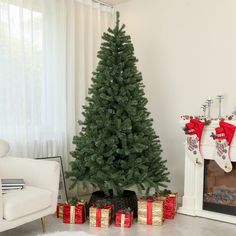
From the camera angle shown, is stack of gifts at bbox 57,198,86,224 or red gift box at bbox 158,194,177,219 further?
red gift box at bbox 158,194,177,219

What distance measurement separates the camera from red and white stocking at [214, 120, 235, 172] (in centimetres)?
334

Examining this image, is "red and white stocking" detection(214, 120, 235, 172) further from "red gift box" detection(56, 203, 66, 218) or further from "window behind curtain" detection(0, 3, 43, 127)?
"window behind curtain" detection(0, 3, 43, 127)

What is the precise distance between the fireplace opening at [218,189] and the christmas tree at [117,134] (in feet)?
1.62

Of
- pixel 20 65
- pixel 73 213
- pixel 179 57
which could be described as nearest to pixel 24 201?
pixel 73 213

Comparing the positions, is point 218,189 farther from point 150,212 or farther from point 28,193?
point 28,193

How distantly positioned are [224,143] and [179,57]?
1.38 metres

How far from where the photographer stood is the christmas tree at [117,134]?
3348 mm

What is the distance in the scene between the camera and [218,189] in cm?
356

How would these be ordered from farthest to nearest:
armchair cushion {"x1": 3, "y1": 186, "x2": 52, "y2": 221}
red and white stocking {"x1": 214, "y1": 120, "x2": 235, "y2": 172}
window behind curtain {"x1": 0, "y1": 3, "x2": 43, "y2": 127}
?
window behind curtain {"x1": 0, "y1": 3, "x2": 43, "y2": 127}
red and white stocking {"x1": 214, "y1": 120, "x2": 235, "y2": 172}
armchair cushion {"x1": 3, "y1": 186, "x2": 52, "y2": 221}

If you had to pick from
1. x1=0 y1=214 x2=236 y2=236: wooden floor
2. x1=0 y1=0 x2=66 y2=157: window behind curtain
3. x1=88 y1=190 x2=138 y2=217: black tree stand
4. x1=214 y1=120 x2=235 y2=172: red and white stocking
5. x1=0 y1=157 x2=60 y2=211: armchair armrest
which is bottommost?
x1=0 y1=214 x2=236 y2=236: wooden floor

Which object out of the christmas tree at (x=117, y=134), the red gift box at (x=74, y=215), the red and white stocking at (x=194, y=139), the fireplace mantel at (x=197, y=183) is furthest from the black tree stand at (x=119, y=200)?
the red and white stocking at (x=194, y=139)

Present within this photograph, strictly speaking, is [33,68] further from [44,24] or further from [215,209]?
[215,209]

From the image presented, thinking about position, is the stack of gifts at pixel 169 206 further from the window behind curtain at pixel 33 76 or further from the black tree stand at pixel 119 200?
the window behind curtain at pixel 33 76

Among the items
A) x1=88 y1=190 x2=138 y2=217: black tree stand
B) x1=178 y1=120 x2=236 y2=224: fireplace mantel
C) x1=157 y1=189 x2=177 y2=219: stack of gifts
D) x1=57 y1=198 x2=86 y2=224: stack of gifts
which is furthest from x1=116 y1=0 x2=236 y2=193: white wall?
x1=57 y1=198 x2=86 y2=224: stack of gifts
